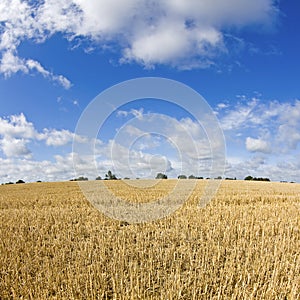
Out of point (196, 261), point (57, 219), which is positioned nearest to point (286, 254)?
point (196, 261)

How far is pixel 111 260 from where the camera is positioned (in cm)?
642

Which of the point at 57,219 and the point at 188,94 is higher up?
the point at 188,94

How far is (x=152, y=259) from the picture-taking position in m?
6.45

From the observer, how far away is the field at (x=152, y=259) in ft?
16.5

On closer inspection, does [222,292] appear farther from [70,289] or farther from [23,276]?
[23,276]

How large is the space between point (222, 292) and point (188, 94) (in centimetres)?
957

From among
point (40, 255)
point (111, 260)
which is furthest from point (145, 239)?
point (40, 255)

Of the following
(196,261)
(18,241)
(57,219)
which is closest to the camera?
(196,261)

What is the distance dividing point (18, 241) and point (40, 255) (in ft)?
4.38

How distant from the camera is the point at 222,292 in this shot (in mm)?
4699

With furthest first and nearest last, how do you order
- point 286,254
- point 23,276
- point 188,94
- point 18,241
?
point 188,94, point 18,241, point 286,254, point 23,276

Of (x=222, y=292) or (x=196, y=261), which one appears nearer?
(x=222, y=292)

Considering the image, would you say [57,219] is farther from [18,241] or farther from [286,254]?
[286,254]

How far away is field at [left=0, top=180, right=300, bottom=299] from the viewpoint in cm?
504
